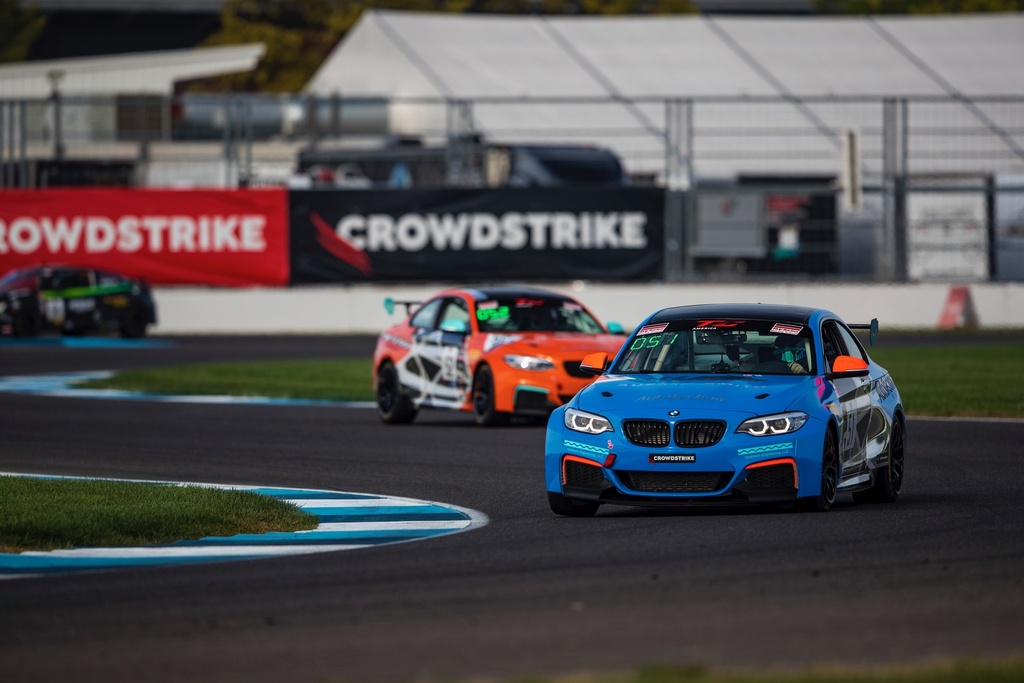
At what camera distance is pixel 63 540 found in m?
10.0

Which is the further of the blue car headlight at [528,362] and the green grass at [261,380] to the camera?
the green grass at [261,380]

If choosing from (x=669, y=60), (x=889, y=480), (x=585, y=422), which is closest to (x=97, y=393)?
(x=585, y=422)

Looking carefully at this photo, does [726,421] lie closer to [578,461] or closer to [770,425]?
[770,425]

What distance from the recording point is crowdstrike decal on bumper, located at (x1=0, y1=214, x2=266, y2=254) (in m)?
34.7

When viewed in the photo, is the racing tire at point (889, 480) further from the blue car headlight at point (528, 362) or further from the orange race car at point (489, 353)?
the blue car headlight at point (528, 362)

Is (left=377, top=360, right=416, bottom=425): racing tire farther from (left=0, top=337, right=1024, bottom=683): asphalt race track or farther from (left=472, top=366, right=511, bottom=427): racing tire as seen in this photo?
(left=0, top=337, right=1024, bottom=683): asphalt race track

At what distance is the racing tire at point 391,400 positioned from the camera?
60.8 ft

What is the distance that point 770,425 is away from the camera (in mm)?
10484

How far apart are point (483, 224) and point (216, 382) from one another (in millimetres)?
11102

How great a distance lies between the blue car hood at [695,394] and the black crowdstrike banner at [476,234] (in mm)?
22195

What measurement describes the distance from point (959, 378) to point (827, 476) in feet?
40.1

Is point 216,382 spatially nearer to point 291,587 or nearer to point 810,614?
point 291,587

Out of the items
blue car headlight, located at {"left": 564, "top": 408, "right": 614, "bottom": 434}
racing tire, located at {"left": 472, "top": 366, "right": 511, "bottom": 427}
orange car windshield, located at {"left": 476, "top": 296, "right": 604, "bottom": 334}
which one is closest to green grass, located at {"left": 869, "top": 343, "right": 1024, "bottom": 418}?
orange car windshield, located at {"left": 476, "top": 296, "right": 604, "bottom": 334}

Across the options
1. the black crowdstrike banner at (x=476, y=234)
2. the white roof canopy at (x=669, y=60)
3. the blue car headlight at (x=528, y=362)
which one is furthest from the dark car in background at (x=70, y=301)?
the blue car headlight at (x=528, y=362)
